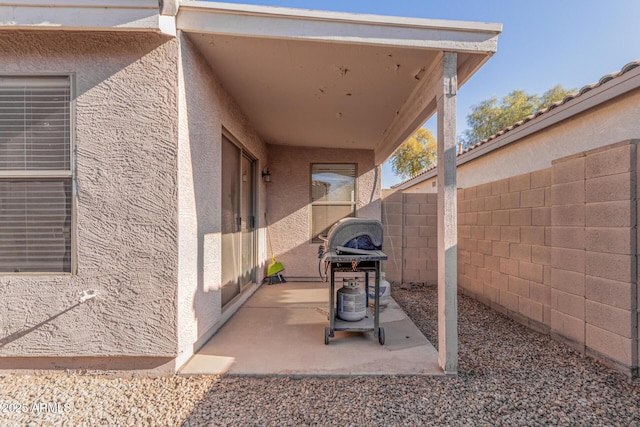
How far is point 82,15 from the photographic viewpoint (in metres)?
2.53

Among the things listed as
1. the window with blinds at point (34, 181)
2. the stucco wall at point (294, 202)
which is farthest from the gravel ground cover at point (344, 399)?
the stucco wall at point (294, 202)

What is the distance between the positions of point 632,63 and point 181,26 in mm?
4672

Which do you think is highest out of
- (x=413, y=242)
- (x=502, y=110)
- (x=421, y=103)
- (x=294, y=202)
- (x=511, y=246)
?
(x=502, y=110)

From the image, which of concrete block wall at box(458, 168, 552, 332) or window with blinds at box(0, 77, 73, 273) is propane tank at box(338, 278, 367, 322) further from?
window with blinds at box(0, 77, 73, 273)

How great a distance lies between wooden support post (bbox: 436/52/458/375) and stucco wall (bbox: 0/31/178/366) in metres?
2.43

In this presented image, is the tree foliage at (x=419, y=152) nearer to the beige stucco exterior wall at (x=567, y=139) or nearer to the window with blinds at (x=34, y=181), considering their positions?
the beige stucco exterior wall at (x=567, y=139)

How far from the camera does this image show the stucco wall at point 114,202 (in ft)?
8.77

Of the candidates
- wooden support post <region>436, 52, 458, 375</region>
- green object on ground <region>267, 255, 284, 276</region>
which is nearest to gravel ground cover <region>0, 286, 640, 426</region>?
wooden support post <region>436, 52, 458, 375</region>

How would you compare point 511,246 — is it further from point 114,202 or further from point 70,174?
point 70,174

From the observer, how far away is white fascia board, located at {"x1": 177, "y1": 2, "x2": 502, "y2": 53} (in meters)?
2.71

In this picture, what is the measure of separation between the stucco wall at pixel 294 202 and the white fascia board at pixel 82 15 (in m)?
4.03

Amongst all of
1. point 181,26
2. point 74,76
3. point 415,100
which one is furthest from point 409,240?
point 74,76

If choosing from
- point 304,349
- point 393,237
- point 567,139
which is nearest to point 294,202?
point 393,237

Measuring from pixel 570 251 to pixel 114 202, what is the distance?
4.68m
